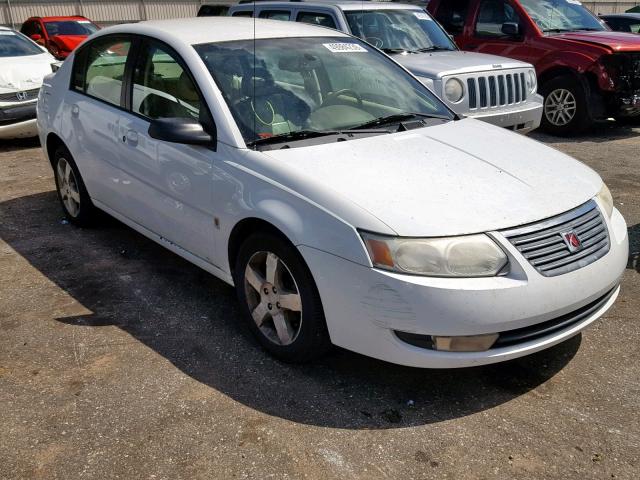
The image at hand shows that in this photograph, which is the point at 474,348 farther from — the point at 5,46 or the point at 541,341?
the point at 5,46

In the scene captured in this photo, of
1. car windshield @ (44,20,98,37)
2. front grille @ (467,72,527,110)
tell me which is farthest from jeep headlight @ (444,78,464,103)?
car windshield @ (44,20,98,37)

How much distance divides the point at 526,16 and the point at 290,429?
8219 millimetres

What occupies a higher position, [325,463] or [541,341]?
[541,341]

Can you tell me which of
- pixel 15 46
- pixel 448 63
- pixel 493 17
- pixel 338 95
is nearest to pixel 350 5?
pixel 448 63

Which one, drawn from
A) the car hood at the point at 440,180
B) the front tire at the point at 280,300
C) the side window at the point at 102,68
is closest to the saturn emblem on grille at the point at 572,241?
the car hood at the point at 440,180

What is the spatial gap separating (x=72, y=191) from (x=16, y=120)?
3608 millimetres

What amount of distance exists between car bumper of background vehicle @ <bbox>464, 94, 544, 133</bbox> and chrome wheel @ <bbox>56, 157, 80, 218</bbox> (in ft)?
13.3

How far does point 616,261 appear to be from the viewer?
11.0 ft

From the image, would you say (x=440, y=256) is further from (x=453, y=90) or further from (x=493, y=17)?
(x=493, y=17)

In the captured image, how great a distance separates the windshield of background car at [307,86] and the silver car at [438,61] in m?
2.70

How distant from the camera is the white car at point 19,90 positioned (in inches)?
331

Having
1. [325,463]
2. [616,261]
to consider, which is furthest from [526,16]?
[325,463]

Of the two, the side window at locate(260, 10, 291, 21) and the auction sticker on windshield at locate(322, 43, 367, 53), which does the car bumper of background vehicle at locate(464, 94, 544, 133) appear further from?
the auction sticker on windshield at locate(322, 43, 367, 53)

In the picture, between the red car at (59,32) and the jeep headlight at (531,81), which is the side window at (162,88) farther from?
the red car at (59,32)
